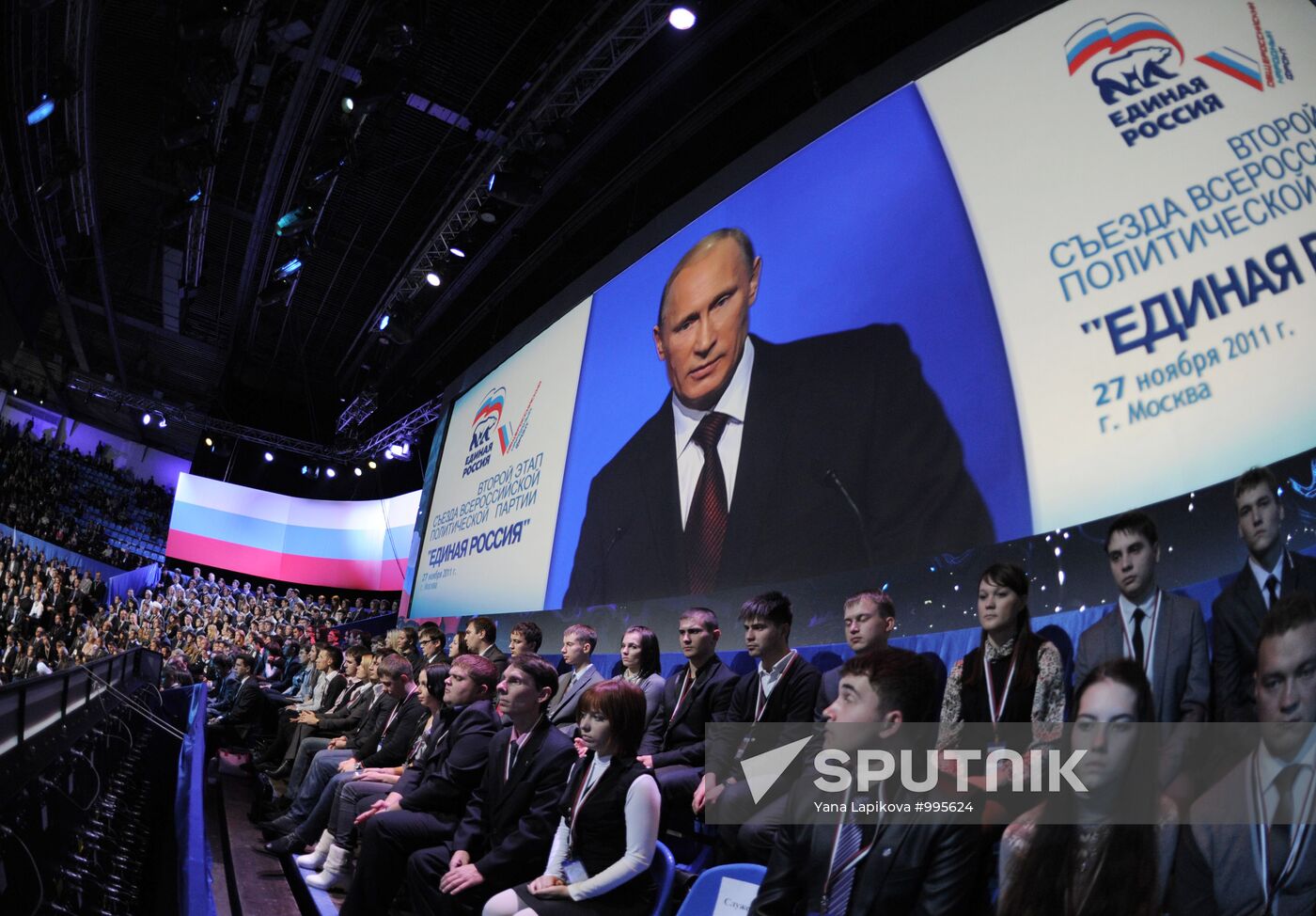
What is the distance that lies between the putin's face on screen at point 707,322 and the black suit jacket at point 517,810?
8.66 ft

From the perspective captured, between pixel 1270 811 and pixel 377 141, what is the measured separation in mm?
8455

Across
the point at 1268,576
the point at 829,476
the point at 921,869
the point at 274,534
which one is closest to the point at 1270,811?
the point at 1268,576

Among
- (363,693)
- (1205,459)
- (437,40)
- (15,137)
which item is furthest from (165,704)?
(1205,459)

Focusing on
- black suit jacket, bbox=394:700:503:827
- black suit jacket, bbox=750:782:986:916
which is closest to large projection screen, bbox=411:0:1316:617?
black suit jacket, bbox=750:782:986:916

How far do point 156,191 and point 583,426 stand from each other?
7274 mm

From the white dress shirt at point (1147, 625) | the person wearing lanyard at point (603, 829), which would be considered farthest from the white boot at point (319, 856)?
the white dress shirt at point (1147, 625)

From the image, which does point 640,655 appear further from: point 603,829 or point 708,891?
point 708,891

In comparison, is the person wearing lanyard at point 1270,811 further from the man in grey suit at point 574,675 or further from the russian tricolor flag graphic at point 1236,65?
the man in grey suit at point 574,675

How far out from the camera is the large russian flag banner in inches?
712

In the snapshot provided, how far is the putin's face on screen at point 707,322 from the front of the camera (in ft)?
17.3

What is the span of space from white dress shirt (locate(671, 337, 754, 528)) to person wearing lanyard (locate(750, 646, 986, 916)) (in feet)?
9.17

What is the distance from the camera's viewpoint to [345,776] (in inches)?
176

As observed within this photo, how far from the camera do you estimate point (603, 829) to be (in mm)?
2623

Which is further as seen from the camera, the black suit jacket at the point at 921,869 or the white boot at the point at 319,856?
the white boot at the point at 319,856
